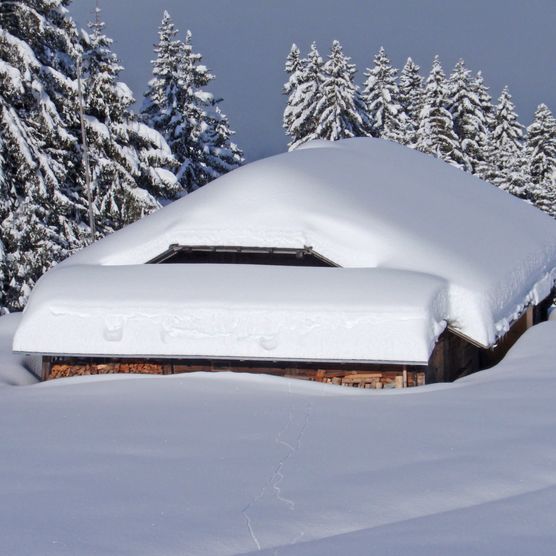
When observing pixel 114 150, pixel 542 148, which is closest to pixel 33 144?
pixel 114 150

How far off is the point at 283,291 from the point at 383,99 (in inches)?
1440

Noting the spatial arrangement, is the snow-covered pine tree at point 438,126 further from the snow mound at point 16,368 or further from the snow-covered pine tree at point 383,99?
the snow mound at point 16,368

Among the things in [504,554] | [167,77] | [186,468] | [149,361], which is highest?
[167,77]

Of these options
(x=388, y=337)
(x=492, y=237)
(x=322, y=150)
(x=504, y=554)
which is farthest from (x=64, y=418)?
(x=322, y=150)

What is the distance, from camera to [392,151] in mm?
19281

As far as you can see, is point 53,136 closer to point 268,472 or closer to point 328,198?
point 328,198

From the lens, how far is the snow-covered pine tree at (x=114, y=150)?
23.5 m

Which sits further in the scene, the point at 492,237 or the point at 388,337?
the point at 492,237

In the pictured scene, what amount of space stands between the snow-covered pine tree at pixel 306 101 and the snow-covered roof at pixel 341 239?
78.3ft

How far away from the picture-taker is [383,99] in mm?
44938

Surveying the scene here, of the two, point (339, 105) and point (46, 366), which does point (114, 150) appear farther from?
point (339, 105)

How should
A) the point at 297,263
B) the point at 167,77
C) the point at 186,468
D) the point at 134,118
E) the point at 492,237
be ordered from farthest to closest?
the point at 167,77 → the point at 134,118 → the point at 492,237 → the point at 297,263 → the point at 186,468

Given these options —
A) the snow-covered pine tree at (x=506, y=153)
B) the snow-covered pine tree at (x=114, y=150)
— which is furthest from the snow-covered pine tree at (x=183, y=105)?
the snow-covered pine tree at (x=506, y=153)

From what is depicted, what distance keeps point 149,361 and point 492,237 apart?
6.68 meters
